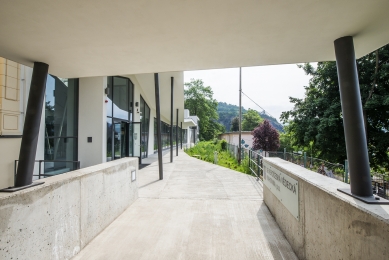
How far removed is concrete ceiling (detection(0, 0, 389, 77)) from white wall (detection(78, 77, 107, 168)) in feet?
18.1

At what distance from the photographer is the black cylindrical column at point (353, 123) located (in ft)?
7.56

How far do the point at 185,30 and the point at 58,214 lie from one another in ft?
8.42

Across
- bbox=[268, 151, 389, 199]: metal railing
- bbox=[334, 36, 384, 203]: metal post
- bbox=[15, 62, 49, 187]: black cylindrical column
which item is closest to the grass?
bbox=[268, 151, 389, 199]: metal railing

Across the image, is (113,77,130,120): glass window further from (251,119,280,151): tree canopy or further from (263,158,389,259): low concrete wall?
(251,119,280,151): tree canopy

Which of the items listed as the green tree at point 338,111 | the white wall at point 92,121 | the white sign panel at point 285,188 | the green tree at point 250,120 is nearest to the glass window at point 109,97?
the white wall at point 92,121

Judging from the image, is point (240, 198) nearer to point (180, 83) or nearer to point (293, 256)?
point (293, 256)

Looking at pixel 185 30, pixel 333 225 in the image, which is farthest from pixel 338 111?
pixel 185 30

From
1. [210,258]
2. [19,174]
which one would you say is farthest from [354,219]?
[19,174]

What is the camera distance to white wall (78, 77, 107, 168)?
8.79m

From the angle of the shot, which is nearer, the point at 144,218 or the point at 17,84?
the point at 144,218

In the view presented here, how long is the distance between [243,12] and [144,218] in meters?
3.84

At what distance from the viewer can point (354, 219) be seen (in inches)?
73.2

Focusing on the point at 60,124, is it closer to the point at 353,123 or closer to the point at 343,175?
the point at 353,123

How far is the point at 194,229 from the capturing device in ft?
12.7
